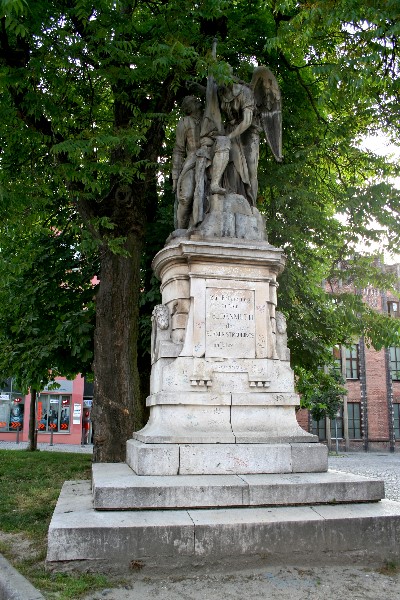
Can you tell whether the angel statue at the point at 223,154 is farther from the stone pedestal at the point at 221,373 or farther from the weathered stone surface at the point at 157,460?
the weathered stone surface at the point at 157,460

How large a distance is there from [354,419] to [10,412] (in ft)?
77.1

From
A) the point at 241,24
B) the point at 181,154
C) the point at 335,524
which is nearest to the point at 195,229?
the point at 181,154

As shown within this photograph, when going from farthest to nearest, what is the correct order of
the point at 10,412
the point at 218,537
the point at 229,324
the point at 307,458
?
the point at 10,412 < the point at 229,324 < the point at 307,458 < the point at 218,537

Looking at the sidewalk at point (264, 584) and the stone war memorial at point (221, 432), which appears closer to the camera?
the sidewalk at point (264, 584)

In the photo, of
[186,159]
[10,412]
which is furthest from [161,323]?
[10,412]

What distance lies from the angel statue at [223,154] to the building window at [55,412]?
109ft

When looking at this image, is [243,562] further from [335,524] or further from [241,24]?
[241,24]

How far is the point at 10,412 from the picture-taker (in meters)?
39.4

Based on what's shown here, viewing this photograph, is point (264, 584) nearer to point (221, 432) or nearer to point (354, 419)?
point (221, 432)

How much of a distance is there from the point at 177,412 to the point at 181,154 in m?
3.92

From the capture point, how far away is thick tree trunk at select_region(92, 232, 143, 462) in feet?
34.4

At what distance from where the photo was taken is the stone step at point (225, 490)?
5582 millimetres

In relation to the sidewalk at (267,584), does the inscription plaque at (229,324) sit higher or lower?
higher

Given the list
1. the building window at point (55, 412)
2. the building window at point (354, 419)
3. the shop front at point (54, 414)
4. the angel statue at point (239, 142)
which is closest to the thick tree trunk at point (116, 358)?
the angel statue at point (239, 142)
